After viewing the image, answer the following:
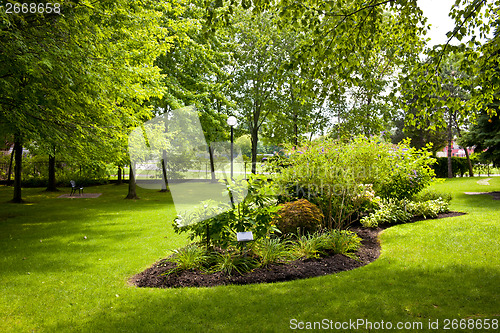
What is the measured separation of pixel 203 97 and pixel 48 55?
10681mm

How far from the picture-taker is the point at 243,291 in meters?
4.10

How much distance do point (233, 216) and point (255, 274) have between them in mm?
922

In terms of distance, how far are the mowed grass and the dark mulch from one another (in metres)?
0.20

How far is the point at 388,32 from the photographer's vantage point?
7.04m

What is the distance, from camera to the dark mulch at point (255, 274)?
14.6 feet

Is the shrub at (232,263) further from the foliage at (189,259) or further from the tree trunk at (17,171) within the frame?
the tree trunk at (17,171)

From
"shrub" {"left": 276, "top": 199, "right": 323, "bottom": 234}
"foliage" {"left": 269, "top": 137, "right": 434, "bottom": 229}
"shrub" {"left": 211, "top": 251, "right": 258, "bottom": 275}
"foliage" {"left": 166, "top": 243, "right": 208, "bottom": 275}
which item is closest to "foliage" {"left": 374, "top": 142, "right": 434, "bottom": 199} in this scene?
"foliage" {"left": 269, "top": 137, "right": 434, "bottom": 229}

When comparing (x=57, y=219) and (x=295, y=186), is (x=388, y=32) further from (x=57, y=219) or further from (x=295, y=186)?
(x=57, y=219)

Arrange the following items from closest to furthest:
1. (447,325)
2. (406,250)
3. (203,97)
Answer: (447,325), (406,250), (203,97)

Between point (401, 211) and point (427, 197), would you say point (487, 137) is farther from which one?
point (401, 211)

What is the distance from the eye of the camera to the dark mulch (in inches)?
175

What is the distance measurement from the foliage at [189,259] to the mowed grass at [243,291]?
0.62 meters

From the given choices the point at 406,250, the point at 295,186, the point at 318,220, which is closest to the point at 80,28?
the point at 295,186

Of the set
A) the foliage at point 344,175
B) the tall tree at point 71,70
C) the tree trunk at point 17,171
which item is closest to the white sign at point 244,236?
the foliage at point 344,175
